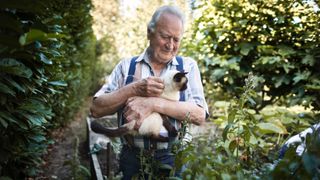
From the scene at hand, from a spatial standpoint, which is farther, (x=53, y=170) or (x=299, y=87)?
(x=53, y=170)

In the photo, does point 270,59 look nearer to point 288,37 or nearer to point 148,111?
point 288,37

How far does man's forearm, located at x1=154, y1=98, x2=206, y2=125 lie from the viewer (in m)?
1.84

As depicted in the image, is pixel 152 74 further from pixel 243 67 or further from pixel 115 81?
pixel 243 67

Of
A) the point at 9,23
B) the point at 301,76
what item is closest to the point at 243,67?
the point at 301,76

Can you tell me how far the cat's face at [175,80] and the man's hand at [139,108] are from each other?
0.13 metres

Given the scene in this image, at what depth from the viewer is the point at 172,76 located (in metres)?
1.86

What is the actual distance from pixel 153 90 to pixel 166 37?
0.30 m

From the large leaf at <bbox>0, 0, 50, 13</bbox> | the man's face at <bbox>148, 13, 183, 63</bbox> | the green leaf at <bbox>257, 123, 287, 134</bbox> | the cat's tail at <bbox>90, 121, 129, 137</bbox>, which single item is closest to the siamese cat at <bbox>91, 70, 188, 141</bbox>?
the cat's tail at <bbox>90, 121, 129, 137</bbox>

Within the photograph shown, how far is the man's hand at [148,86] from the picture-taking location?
1.81 meters

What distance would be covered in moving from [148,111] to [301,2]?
2026mm

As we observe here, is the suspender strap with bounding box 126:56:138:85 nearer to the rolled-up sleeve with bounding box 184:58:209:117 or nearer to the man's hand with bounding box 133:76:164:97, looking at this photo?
the man's hand with bounding box 133:76:164:97

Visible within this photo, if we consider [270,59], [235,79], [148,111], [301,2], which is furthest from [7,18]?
[235,79]

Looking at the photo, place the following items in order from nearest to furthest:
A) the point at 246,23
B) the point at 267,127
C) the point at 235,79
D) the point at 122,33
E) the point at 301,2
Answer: the point at 301,2 → the point at 267,127 → the point at 246,23 → the point at 235,79 → the point at 122,33

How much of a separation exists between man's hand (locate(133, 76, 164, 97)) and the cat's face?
41 millimetres
